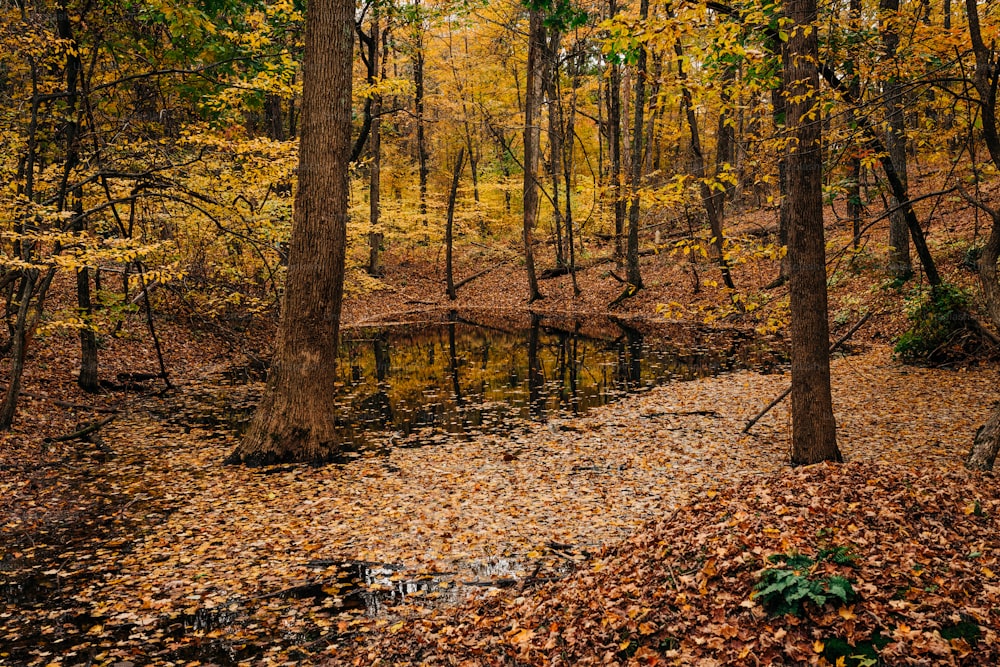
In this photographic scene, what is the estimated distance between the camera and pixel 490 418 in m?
11.1

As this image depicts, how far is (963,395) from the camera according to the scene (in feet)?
32.4

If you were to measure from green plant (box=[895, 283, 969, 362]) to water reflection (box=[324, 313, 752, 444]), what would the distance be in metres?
3.79

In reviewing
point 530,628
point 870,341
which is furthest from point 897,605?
point 870,341

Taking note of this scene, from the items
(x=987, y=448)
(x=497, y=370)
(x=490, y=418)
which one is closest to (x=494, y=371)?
(x=497, y=370)

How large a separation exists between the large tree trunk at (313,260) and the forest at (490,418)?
4 centimetres

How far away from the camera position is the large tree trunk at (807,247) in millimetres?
6652

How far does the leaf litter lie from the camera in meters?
4.02

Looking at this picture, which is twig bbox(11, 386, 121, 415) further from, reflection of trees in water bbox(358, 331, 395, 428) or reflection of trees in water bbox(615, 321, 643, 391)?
reflection of trees in water bbox(615, 321, 643, 391)

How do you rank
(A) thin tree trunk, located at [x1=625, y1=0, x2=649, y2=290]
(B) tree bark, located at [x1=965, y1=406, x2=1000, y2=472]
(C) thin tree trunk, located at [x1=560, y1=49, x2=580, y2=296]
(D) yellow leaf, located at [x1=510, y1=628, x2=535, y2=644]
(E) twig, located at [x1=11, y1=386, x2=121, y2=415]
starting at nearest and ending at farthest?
(D) yellow leaf, located at [x1=510, y1=628, x2=535, y2=644] → (B) tree bark, located at [x1=965, y1=406, x2=1000, y2=472] → (E) twig, located at [x1=11, y1=386, x2=121, y2=415] → (A) thin tree trunk, located at [x1=625, y1=0, x2=649, y2=290] → (C) thin tree trunk, located at [x1=560, y1=49, x2=580, y2=296]

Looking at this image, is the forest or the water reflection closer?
the forest

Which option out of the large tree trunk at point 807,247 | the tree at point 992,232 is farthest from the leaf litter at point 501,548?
the large tree trunk at point 807,247

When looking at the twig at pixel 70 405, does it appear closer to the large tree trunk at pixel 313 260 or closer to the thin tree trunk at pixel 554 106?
the large tree trunk at pixel 313 260

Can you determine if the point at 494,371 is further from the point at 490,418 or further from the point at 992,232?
the point at 992,232

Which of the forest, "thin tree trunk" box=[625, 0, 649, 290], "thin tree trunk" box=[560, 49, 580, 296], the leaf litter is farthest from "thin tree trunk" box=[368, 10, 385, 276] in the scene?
the leaf litter
